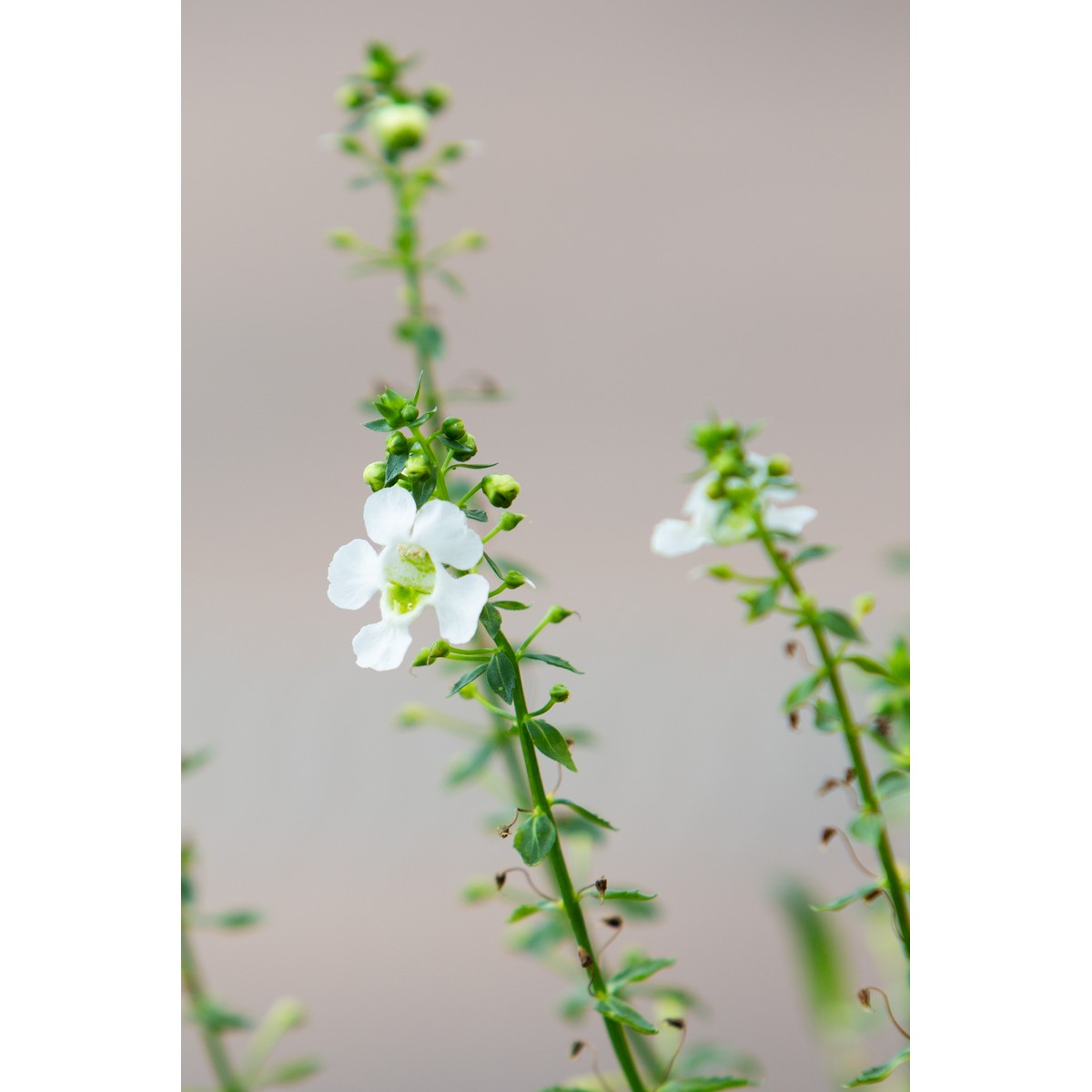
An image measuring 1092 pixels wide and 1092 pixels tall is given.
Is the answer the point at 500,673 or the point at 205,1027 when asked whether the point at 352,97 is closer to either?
the point at 500,673

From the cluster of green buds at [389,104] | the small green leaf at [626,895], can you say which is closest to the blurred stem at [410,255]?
the cluster of green buds at [389,104]

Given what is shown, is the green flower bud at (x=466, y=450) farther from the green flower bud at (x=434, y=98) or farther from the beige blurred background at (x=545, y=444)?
the beige blurred background at (x=545, y=444)

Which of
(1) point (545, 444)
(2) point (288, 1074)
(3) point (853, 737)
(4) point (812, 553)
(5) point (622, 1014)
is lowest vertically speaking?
(2) point (288, 1074)

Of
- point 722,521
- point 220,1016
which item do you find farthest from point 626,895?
point 220,1016
